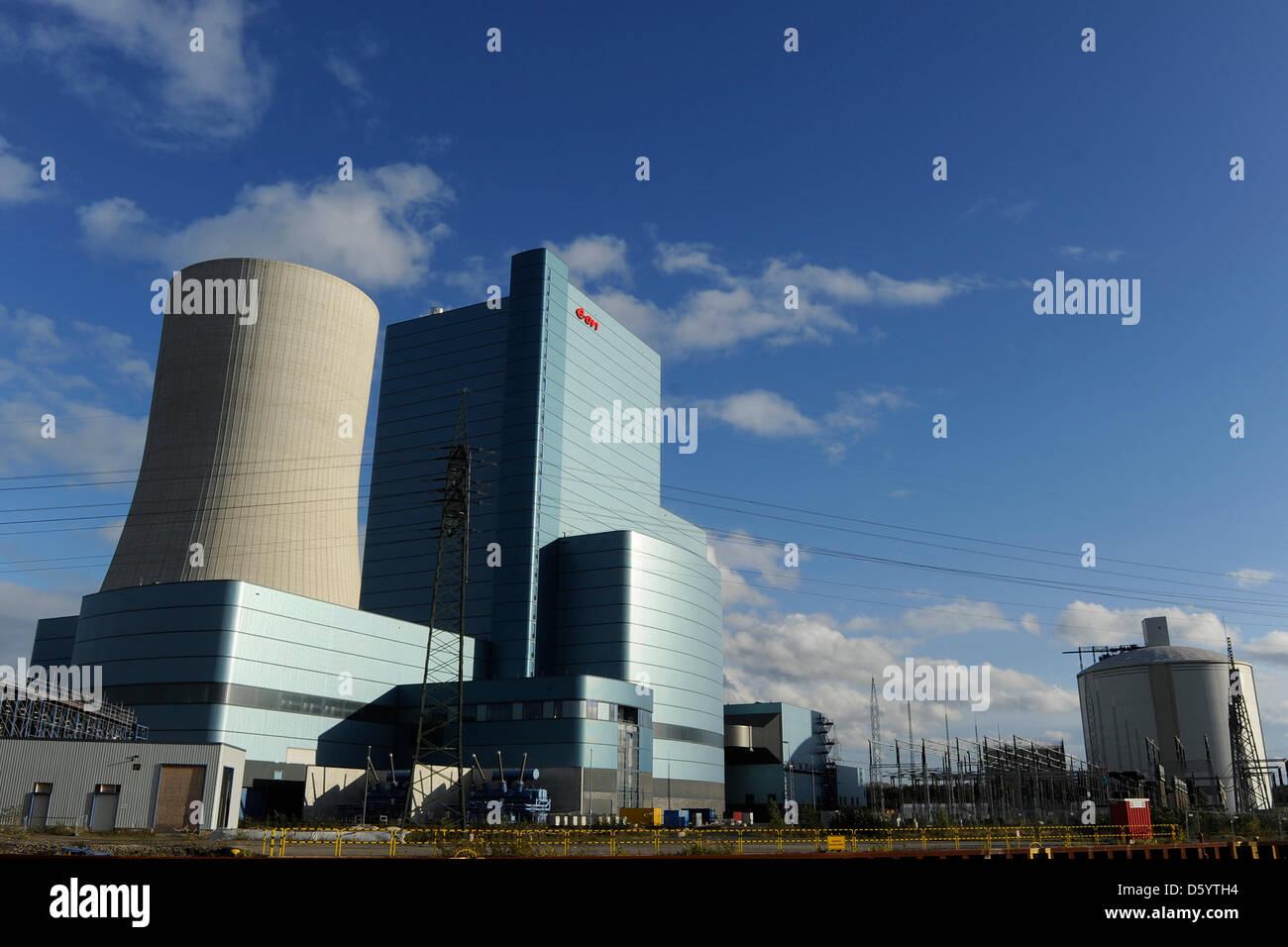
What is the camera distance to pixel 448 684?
55969 millimetres

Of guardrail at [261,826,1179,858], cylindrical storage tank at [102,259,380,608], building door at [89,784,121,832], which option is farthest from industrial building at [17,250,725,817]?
guardrail at [261,826,1179,858]

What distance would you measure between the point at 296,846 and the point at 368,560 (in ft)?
202

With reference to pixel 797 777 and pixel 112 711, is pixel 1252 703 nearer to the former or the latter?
pixel 797 777

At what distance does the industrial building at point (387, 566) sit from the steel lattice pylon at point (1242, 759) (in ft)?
132

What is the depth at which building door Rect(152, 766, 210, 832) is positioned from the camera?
39531mm

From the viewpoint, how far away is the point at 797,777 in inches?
3703

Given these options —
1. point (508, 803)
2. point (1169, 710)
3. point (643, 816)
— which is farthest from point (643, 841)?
point (1169, 710)

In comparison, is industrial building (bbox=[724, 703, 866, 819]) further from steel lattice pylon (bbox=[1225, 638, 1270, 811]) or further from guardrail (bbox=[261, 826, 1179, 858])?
guardrail (bbox=[261, 826, 1179, 858])

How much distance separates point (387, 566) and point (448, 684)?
35.5 m

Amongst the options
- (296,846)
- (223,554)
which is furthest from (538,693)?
(296,846)

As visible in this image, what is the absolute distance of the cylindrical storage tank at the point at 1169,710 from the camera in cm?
8006

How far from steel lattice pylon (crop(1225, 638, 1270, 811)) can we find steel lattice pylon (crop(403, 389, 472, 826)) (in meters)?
53.1

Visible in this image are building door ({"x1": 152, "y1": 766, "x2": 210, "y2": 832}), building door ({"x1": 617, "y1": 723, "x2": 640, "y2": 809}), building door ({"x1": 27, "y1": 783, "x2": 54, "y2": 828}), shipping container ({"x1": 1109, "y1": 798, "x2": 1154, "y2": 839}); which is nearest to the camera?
building door ({"x1": 152, "y1": 766, "x2": 210, "y2": 832})

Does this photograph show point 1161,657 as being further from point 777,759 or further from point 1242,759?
point 777,759
